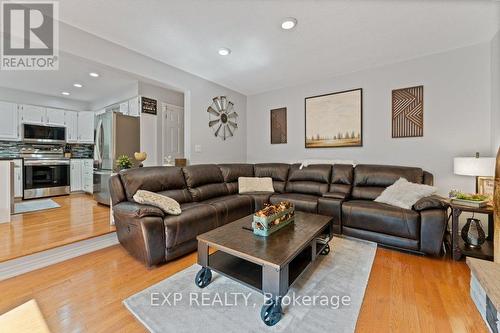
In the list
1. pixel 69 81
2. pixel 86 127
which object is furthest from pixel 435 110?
pixel 86 127

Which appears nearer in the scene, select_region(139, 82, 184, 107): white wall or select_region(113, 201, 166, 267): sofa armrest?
select_region(113, 201, 166, 267): sofa armrest

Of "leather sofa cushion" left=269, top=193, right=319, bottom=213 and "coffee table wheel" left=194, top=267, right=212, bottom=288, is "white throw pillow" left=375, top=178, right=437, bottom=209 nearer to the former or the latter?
"leather sofa cushion" left=269, top=193, right=319, bottom=213

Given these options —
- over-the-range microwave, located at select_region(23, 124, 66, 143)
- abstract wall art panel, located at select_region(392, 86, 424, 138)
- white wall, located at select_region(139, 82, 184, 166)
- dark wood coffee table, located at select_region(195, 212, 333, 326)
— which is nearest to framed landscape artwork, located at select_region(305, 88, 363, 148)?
abstract wall art panel, located at select_region(392, 86, 424, 138)

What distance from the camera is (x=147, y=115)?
410cm

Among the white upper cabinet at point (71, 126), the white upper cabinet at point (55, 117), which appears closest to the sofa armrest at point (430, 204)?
the white upper cabinet at point (71, 126)

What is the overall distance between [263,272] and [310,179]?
2.44m

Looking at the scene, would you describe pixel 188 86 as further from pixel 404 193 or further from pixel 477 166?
pixel 477 166

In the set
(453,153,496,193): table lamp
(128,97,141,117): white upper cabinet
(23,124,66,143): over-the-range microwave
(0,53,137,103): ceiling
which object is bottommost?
(453,153,496,193): table lamp

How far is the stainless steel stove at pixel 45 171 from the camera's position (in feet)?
15.2

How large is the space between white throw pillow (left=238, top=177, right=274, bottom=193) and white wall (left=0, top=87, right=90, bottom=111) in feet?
16.7

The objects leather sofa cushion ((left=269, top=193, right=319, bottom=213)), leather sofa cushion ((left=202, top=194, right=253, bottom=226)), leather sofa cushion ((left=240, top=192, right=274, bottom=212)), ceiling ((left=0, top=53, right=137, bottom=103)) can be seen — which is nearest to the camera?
leather sofa cushion ((left=202, top=194, right=253, bottom=226))

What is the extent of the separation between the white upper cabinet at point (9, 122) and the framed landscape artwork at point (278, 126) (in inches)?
219

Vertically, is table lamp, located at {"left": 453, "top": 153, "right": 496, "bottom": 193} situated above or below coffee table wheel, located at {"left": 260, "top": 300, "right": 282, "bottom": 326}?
above

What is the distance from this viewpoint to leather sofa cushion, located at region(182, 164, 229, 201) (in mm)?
3119
